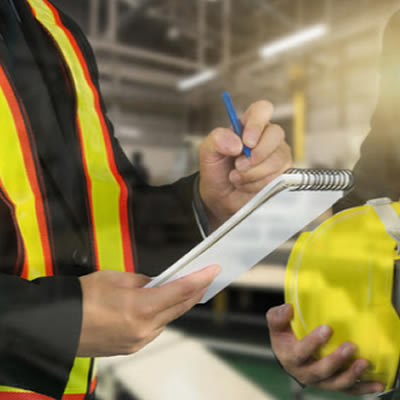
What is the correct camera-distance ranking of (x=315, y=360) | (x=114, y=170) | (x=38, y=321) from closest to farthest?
(x=38, y=321), (x=315, y=360), (x=114, y=170)

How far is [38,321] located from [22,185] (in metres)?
0.17

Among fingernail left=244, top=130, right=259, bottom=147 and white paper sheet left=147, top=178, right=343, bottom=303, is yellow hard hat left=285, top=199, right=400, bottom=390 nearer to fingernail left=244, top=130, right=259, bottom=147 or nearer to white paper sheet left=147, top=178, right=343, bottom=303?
white paper sheet left=147, top=178, right=343, bottom=303

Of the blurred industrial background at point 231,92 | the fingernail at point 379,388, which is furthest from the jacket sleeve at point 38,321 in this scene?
the fingernail at point 379,388

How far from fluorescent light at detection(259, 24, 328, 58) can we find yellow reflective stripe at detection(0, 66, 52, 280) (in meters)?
0.33

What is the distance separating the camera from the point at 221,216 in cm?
69

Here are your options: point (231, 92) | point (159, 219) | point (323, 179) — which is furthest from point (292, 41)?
point (159, 219)

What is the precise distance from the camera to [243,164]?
625 millimetres

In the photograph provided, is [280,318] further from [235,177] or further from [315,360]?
[235,177]

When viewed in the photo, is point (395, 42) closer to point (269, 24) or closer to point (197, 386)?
point (269, 24)

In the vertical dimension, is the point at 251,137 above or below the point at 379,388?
above

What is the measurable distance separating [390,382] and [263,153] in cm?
33

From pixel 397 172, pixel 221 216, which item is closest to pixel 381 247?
pixel 397 172

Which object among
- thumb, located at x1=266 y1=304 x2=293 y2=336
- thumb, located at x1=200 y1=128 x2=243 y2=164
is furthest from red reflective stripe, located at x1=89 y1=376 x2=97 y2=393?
thumb, located at x1=200 y1=128 x2=243 y2=164

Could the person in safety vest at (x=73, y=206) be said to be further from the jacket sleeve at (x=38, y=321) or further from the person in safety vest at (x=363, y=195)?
the person in safety vest at (x=363, y=195)
